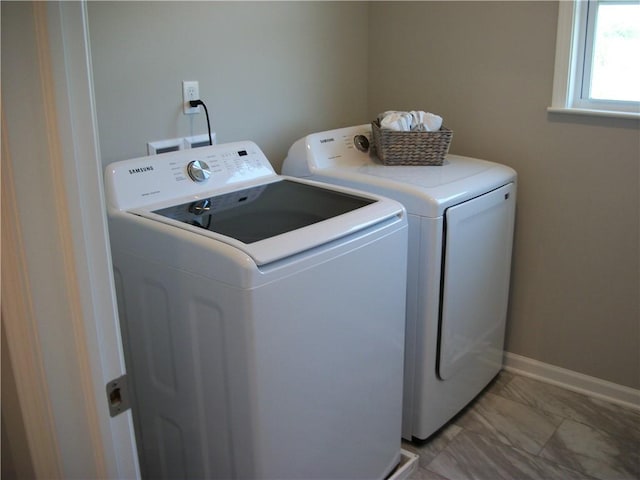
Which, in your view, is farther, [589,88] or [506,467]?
[589,88]

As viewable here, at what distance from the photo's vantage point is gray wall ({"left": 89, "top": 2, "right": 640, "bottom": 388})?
2164 millimetres

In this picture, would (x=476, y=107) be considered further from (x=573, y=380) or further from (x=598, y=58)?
(x=573, y=380)

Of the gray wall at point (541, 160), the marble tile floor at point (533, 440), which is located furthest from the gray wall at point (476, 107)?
the marble tile floor at point (533, 440)

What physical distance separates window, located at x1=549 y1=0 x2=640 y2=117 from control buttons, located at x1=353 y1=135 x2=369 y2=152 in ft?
2.31

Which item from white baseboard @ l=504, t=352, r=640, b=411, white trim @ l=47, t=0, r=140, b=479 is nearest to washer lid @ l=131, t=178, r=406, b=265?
white trim @ l=47, t=0, r=140, b=479

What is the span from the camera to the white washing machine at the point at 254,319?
1.49m

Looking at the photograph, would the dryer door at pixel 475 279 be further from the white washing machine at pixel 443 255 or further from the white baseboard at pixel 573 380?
the white baseboard at pixel 573 380

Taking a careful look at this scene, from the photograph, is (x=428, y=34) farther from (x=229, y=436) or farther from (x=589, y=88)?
(x=229, y=436)

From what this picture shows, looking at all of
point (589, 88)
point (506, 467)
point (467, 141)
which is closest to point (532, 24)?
point (589, 88)

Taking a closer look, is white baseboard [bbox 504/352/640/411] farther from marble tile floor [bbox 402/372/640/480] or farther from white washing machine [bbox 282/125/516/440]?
white washing machine [bbox 282/125/516/440]

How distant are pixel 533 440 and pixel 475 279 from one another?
0.63 meters

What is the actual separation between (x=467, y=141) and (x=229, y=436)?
163cm

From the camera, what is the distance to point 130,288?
5.64 feet

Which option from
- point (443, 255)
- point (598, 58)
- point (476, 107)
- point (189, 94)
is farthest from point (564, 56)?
point (189, 94)
